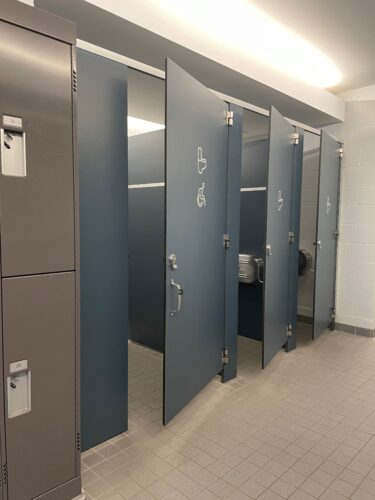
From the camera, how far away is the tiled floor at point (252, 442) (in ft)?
6.60

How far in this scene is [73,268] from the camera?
1796mm

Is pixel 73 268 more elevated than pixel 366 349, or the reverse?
pixel 73 268

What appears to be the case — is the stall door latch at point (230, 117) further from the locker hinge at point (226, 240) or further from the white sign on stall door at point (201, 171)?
the locker hinge at point (226, 240)

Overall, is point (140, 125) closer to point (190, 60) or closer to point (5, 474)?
point (190, 60)

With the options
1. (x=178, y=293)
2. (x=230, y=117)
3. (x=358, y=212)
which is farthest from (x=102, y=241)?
(x=358, y=212)

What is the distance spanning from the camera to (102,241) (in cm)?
221

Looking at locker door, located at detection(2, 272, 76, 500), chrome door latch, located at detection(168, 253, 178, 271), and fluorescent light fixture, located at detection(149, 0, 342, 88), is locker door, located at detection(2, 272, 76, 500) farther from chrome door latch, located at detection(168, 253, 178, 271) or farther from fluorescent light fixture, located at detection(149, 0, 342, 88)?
fluorescent light fixture, located at detection(149, 0, 342, 88)

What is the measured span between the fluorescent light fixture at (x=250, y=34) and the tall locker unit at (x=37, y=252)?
1270 mm

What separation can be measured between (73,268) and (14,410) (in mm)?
665

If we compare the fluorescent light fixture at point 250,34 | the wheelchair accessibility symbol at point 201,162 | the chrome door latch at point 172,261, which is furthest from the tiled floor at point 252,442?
the fluorescent light fixture at point 250,34

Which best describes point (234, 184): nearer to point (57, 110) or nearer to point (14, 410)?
point (57, 110)

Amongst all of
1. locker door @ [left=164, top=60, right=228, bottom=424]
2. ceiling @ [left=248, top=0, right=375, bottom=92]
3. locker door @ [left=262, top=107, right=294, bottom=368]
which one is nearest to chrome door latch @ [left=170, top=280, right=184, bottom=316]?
locker door @ [left=164, top=60, right=228, bottom=424]

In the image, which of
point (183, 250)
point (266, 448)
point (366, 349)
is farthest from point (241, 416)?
point (366, 349)

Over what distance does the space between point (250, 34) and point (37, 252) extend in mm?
2536
